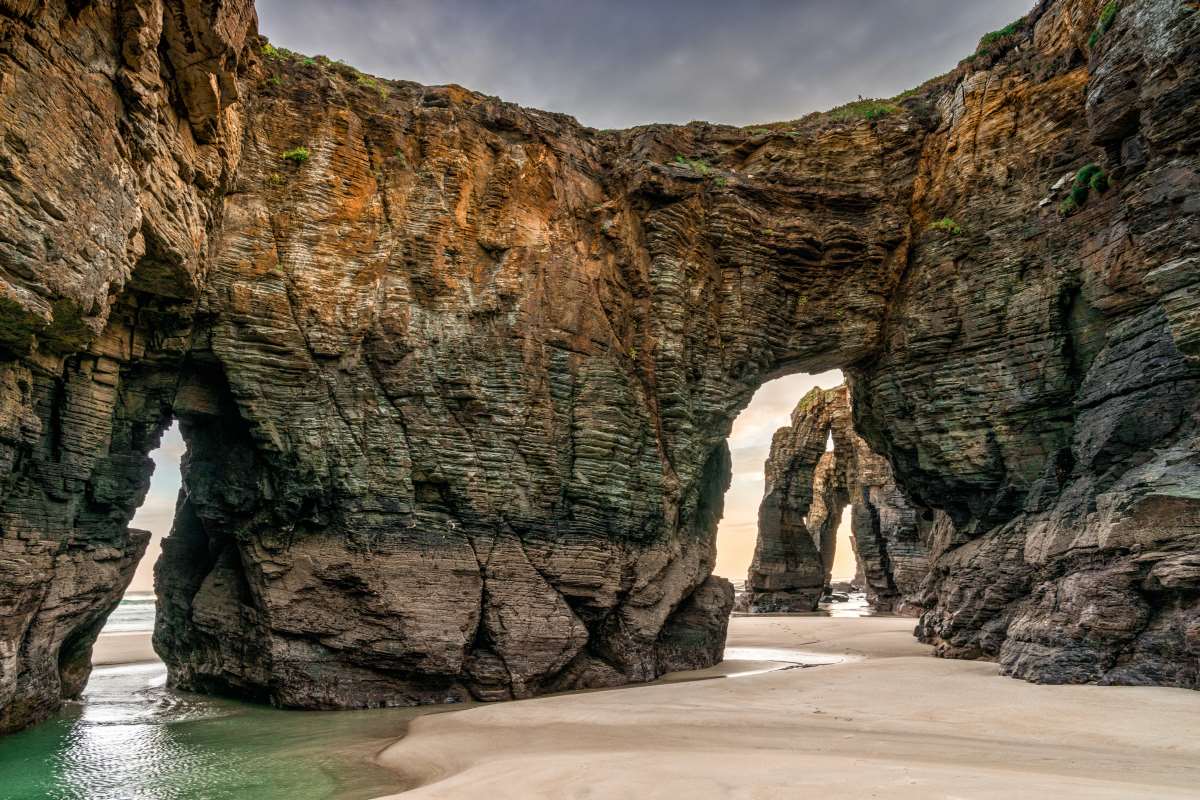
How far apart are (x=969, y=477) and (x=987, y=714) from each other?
10029 mm

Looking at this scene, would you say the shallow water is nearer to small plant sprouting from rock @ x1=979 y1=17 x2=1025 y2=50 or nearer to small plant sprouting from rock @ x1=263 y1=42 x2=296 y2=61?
small plant sprouting from rock @ x1=263 y1=42 x2=296 y2=61

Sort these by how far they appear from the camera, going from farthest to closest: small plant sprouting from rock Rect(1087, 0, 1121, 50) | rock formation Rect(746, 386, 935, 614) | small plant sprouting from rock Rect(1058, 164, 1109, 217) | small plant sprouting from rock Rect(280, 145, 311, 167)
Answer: rock formation Rect(746, 386, 935, 614), small plant sprouting from rock Rect(1058, 164, 1109, 217), small plant sprouting from rock Rect(280, 145, 311, 167), small plant sprouting from rock Rect(1087, 0, 1121, 50)

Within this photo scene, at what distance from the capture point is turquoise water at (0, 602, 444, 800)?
26.4ft

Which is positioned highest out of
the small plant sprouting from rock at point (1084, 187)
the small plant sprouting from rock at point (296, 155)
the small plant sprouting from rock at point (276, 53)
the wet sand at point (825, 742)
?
the small plant sprouting from rock at point (276, 53)

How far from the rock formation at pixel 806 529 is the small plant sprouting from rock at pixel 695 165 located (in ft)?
83.4

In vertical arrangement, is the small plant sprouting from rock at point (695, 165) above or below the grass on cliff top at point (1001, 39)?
below

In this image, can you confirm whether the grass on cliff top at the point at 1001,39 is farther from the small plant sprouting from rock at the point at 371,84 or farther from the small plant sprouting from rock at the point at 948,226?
the small plant sprouting from rock at the point at 371,84

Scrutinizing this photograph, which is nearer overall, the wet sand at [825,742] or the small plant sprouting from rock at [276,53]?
the wet sand at [825,742]

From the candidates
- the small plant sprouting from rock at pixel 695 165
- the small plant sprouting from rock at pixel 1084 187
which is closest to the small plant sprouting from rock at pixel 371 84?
the small plant sprouting from rock at pixel 695 165

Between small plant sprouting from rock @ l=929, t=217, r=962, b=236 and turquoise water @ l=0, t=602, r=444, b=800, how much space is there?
59.8ft

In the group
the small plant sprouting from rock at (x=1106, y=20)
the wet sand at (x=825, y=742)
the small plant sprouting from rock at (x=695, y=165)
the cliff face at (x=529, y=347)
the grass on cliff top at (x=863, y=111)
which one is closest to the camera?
the wet sand at (x=825, y=742)

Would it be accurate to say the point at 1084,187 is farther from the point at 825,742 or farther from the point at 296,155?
the point at 296,155

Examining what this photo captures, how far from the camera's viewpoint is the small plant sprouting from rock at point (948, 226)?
1828 centimetres

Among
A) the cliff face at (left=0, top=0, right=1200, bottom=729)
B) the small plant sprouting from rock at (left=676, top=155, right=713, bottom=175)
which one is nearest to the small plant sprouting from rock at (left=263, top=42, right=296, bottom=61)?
the cliff face at (left=0, top=0, right=1200, bottom=729)
